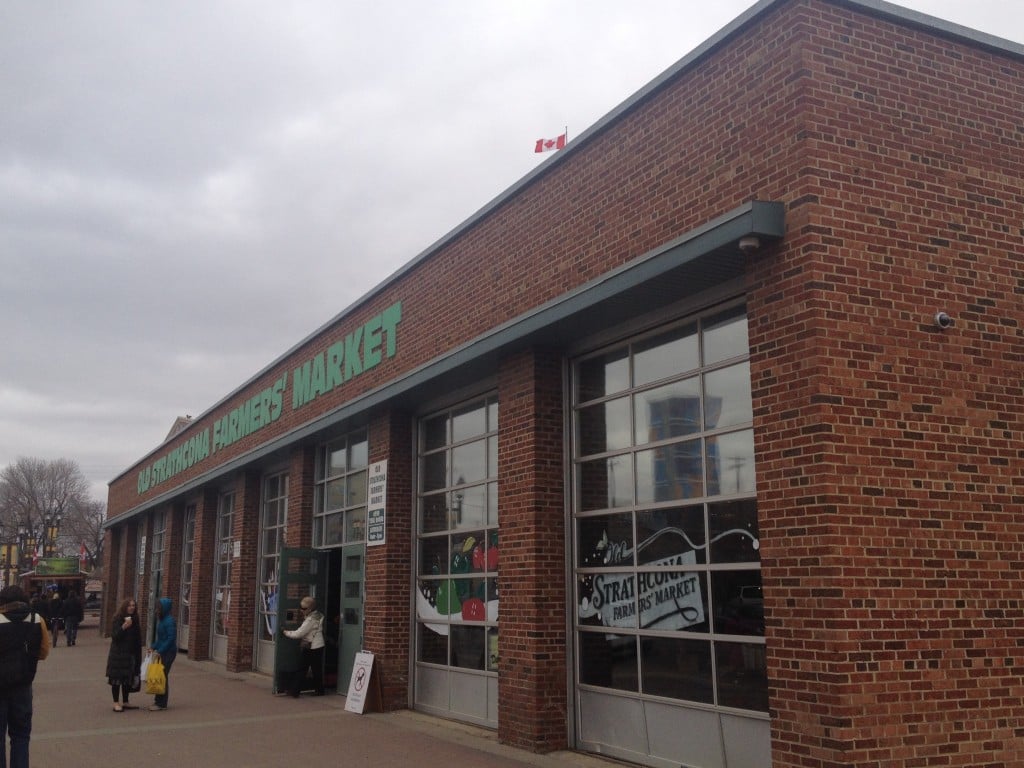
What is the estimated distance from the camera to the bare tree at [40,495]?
9700cm

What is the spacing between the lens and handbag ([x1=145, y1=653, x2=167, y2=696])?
1408 centimetres

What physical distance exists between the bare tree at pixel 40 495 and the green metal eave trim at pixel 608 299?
92.3 m

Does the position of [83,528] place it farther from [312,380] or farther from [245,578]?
[312,380]

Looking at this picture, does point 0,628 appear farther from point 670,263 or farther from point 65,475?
point 65,475

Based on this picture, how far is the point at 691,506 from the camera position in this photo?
8688 mm

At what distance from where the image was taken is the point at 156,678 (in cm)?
1409

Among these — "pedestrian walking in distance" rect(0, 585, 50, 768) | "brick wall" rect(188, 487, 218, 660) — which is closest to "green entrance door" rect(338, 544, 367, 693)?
"pedestrian walking in distance" rect(0, 585, 50, 768)

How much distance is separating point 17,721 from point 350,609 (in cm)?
762

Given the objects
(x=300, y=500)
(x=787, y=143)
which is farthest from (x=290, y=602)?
(x=787, y=143)

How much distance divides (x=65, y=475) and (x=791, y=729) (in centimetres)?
10996

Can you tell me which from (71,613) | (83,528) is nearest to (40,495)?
(83,528)

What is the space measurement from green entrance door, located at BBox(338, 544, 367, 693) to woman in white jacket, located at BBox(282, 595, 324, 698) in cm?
33

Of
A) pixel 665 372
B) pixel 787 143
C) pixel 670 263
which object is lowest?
pixel 665 372

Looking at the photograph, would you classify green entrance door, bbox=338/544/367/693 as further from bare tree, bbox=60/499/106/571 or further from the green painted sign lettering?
bare tree, bbox=60/499/106/571
